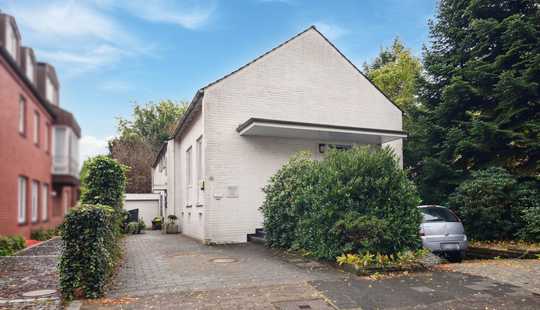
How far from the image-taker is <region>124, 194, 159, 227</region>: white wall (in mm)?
28422

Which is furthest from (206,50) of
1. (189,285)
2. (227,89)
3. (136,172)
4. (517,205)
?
(136,172)

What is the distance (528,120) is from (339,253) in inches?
364

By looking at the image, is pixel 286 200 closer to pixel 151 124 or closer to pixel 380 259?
pixel 380 259

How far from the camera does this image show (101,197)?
11016 millimetres

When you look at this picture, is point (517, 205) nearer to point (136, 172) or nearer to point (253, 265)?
point (253, 265)

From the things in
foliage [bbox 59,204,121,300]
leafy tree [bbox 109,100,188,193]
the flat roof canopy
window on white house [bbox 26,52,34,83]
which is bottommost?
foliage [bbox 59,204,121,300]

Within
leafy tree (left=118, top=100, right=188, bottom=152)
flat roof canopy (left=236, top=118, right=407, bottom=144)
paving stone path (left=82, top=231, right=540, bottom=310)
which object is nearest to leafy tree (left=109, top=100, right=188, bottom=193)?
leafy tree (left=118, top=100, right=188, bottom=152)

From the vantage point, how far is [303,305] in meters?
5.94

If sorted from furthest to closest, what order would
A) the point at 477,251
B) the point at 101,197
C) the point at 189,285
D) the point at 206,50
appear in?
the point at 477,251
the point at 101,197
the point at 189,285
the point at 206,50

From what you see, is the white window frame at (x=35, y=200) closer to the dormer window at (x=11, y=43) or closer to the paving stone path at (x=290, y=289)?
the dormer window at (x=11, y=43)

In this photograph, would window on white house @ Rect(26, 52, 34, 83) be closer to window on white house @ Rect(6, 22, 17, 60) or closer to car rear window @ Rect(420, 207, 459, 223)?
window on white house @ Rect(6, 22, 17, 60)

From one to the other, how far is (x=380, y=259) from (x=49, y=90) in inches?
309

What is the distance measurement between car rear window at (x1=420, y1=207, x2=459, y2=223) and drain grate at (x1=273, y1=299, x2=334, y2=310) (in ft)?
18.0

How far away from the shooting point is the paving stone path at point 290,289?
599cm
